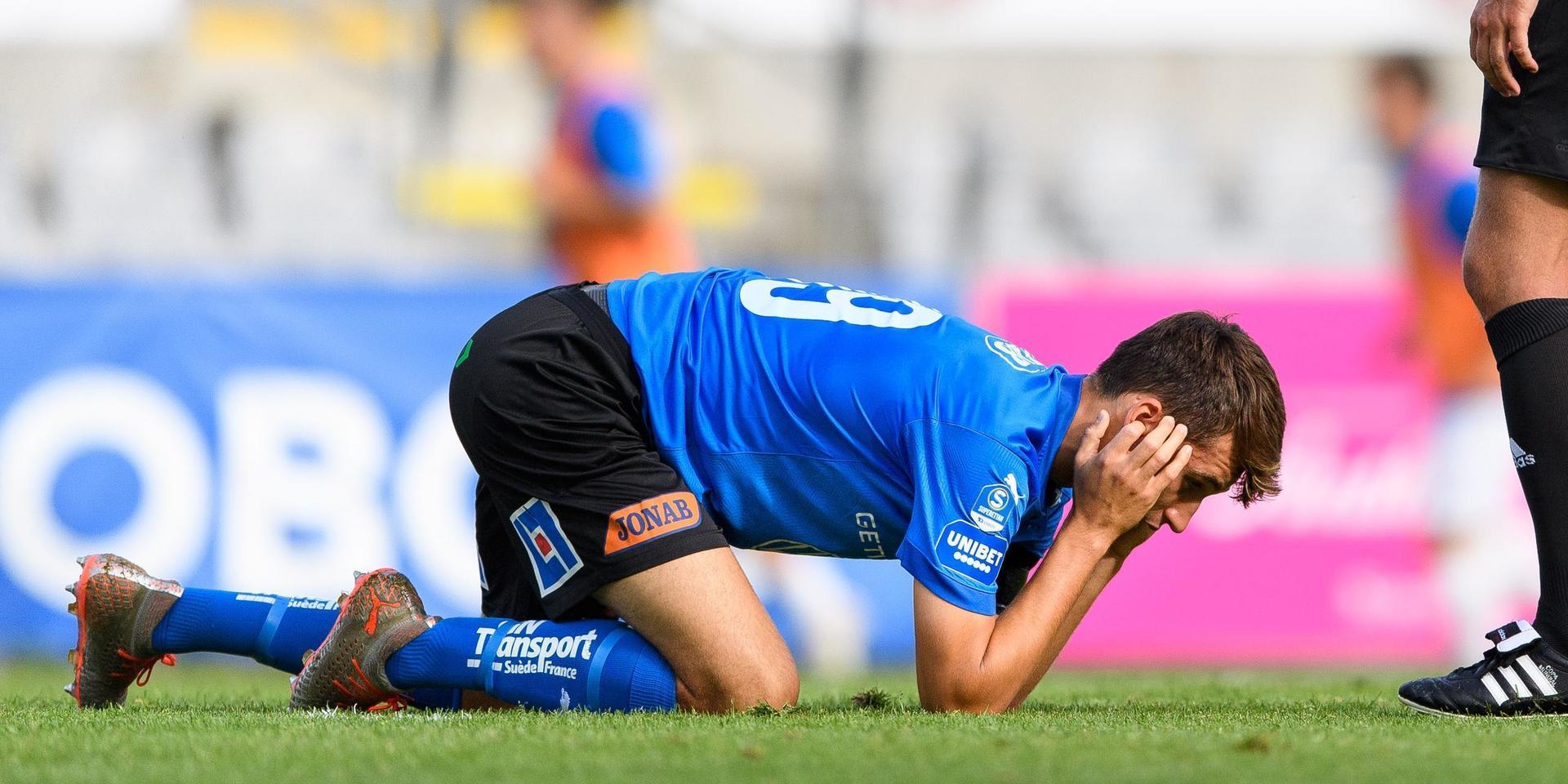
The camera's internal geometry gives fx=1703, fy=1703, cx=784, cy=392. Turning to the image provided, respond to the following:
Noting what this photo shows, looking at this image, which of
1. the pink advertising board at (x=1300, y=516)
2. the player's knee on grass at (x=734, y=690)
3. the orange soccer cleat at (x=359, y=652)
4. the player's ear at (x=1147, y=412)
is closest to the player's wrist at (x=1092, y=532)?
the player's ear at (x=1147, y=412)

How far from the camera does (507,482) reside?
375 centimetres

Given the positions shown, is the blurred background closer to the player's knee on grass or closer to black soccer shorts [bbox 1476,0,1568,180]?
the player's knee on grass

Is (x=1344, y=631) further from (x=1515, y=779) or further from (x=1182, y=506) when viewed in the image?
(x=1515, y=779)

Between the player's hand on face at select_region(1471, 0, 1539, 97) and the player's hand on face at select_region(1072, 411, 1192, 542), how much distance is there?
988 millimetres

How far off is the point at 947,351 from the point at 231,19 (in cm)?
624

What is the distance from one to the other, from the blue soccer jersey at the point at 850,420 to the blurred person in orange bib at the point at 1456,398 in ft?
14.8

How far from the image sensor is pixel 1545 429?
3434 mm

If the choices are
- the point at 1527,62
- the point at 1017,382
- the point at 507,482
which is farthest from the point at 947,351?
the point at 1527,62

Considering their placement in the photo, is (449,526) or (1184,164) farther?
(1184,164)

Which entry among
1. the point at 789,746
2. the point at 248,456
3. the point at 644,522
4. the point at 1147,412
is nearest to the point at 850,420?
the point at 644,522

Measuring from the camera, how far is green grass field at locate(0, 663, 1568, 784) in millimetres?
2621

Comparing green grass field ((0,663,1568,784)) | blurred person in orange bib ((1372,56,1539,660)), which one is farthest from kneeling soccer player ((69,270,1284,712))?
blurred person in orange bib ((1372,56,1539,660))

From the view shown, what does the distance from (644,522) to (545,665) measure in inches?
14.4

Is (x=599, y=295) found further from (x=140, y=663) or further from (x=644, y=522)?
(x=140, y=663)
